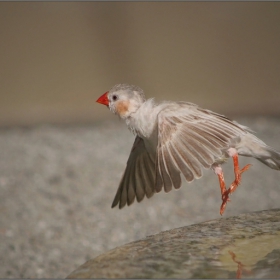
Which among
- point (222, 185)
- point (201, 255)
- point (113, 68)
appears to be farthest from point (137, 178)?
point (113, 68)

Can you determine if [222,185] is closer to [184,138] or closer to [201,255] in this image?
[184,138]

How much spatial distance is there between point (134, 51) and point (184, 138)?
22.1ft

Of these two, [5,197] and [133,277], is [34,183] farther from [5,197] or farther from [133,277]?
[133,277]

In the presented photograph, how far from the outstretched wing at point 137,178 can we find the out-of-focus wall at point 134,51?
545cm

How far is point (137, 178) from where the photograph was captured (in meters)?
3.34

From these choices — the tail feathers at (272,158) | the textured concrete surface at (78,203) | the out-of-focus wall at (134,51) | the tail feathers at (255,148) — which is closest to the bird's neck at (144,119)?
the tail feathers at (255,148)

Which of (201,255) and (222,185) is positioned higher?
(222,185)

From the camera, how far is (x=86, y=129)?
794cm

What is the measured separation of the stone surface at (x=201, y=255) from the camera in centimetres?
208

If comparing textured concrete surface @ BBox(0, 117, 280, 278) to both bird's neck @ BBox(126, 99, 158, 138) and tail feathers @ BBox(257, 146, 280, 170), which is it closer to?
bird's neck @ BBox(126, 99, 158, 138)

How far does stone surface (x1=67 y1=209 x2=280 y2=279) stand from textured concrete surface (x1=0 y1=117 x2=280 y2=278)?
2.12 meters

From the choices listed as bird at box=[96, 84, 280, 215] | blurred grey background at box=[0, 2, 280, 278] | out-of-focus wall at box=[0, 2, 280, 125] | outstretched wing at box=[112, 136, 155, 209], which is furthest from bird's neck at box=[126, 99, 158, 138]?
out-of-focus wall at box=[0, 2, 280, 125]

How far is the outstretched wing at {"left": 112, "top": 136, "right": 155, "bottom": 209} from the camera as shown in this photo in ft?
10.8

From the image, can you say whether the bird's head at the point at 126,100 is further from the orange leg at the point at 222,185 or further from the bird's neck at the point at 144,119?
the orange leg at the point at 222,185
